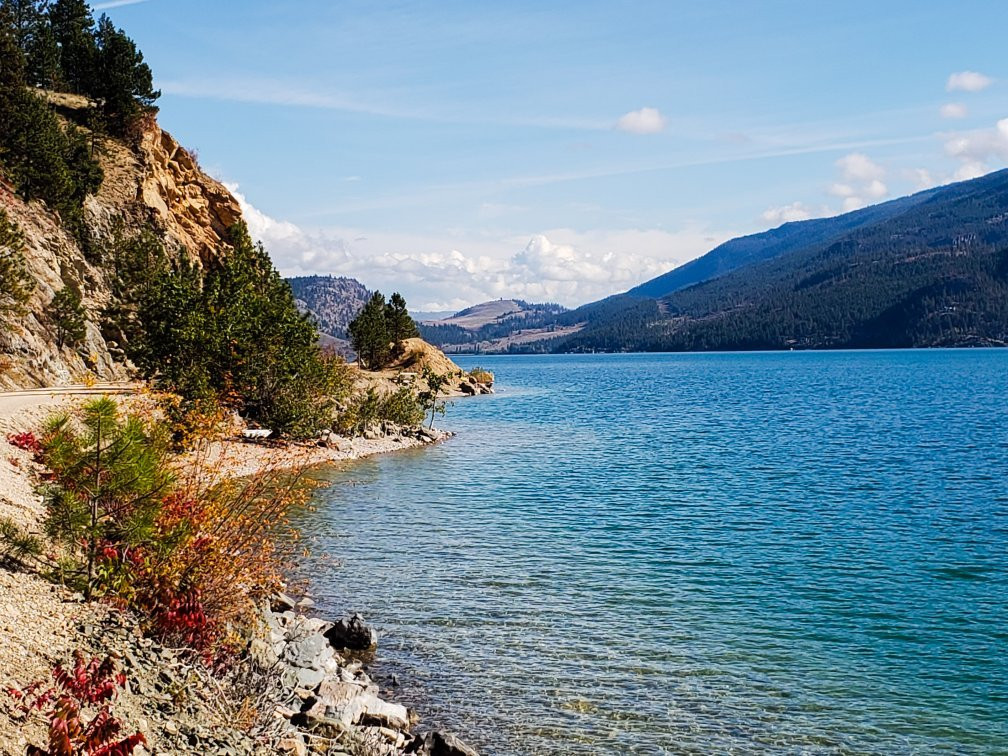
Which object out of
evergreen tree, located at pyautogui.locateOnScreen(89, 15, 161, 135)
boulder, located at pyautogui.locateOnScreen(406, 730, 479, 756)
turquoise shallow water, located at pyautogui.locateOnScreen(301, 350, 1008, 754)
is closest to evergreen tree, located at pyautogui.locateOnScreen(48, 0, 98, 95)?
evergreen tree, located at pyautogui.locateOnScreen(89, 15, 161, 135)

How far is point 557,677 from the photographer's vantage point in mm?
16922

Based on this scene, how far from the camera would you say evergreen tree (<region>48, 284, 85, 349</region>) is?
4488 cm

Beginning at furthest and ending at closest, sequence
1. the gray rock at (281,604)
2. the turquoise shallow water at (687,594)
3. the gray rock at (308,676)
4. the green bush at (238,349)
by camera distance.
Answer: the green bush at (238,349), the gray rock at (281,604), the turquoise shallow water at (687,594), the gray rock at (308,676)

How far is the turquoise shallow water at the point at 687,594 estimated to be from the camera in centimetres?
1529

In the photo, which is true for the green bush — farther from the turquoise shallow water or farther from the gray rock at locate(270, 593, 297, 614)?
the gray rock at locate(270, 593, 297, 614)

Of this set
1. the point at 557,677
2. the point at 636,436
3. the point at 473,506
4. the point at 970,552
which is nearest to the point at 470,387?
the point at 636,436

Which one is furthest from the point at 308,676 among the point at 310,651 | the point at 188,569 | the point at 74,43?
the point at 74,43

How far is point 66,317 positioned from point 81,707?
41926 millimetres

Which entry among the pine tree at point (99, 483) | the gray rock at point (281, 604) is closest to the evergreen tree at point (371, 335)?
the gray rock at point (281, 604)

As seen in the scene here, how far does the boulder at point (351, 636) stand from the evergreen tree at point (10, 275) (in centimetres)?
3007

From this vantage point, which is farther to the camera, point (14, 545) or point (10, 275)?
point (10, 275)

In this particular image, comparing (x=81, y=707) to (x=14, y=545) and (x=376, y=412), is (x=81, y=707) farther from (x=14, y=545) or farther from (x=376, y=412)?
(x=376, y=412)

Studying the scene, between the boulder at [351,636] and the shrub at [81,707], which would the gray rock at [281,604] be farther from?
the shrub at [81,707]

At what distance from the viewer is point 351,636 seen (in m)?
18.6
